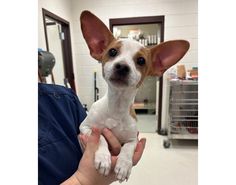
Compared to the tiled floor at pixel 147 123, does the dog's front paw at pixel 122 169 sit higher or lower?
higher

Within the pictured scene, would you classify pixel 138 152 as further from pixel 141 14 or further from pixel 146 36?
pixel 146 36

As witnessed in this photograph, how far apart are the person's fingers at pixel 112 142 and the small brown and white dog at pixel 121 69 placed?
0.06 feet

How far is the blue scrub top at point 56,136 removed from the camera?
736mm

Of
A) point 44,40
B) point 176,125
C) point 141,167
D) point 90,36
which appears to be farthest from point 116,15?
point 90,36

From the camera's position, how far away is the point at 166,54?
866mm

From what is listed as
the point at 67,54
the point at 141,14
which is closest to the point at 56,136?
the point at 67,54

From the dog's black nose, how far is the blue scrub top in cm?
26

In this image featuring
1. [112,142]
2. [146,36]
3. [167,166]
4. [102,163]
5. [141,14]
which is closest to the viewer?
[102,163]

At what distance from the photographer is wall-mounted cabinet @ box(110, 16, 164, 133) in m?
3.50

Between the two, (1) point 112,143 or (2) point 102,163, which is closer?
(2) point 102,163

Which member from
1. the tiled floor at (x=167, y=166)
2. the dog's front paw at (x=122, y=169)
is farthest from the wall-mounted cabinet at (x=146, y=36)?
the dog's front paw at (x=122, y=169)

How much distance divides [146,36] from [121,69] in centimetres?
369

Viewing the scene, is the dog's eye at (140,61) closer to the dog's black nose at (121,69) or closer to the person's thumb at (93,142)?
the dog's black nose at (121,69)

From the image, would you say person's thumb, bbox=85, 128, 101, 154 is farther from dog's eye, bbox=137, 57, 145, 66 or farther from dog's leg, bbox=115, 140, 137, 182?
dog's eye, bbox=137, 57, 145, 66
